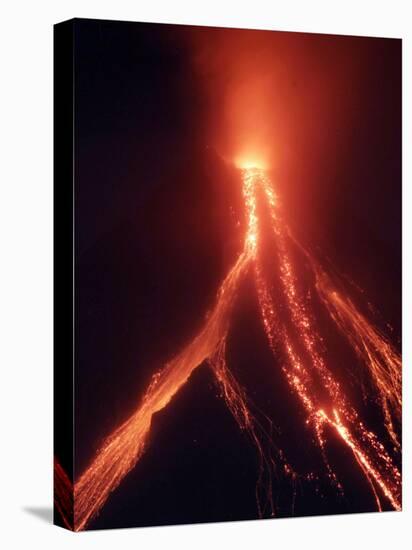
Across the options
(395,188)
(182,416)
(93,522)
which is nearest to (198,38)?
(395,188)

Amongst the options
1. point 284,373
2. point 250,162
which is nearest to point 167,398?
point 284,373

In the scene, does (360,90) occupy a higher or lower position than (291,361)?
higher

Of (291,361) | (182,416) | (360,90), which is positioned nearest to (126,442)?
(182,416)

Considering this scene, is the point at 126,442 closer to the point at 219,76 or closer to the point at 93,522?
the point at 93,522

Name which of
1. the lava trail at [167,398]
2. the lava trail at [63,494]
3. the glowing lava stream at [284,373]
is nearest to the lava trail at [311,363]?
the glowing lava stream at [284,373]

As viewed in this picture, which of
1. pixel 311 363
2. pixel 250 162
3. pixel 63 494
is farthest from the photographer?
pixel 311 363

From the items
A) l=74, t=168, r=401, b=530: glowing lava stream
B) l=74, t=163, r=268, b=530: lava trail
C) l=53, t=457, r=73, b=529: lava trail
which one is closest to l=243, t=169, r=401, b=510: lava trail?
l=74, t=168, r=401, b=530: glowing lava stream

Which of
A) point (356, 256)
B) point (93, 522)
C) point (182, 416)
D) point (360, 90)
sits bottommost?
point (93, 522)

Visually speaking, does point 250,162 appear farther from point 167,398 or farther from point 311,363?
point 167,398

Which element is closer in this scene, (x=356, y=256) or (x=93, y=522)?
(x=93, y=522)
